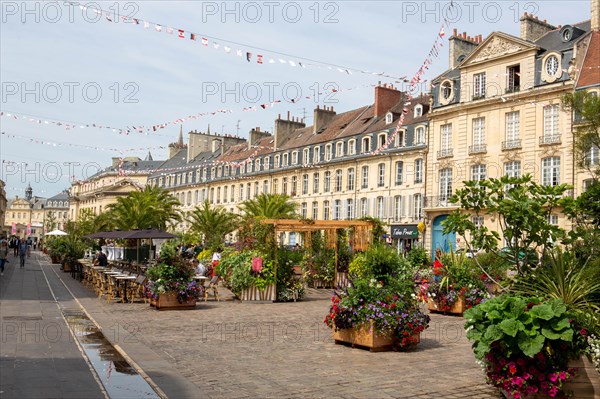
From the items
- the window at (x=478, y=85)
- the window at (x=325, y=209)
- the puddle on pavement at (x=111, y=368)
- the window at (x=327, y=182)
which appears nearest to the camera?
A: the puddle on pavement at (x=111, y=368)

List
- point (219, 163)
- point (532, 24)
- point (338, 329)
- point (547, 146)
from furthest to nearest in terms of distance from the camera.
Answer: point (219, 163) → point (532, 24) → point (547, 146) → point (338, 329)

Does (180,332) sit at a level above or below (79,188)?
below

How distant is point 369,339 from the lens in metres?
8.71

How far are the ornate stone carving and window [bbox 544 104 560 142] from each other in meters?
3.58

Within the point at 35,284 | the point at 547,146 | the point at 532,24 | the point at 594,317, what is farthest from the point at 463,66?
the point at 594,317

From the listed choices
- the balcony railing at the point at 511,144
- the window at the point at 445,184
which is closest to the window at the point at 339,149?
the window at the point at 445,184

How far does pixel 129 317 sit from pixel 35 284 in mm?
9766

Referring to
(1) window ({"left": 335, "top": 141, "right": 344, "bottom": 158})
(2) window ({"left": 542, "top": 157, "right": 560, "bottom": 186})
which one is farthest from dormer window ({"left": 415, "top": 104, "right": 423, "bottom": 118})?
(2) window ({"left": 542, "top": 157, "right": 560, "bottom": 186})

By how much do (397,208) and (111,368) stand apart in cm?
3119

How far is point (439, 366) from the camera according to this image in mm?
7762

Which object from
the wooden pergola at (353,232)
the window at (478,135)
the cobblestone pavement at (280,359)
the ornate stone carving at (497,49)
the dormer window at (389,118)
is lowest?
the cobblestone pavement at (280,359)

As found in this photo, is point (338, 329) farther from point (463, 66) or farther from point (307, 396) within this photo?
point (463, 66)

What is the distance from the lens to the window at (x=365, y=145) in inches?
1563

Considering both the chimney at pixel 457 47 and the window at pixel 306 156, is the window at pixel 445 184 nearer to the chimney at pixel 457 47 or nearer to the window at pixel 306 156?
the chimney at pixel 457 47
